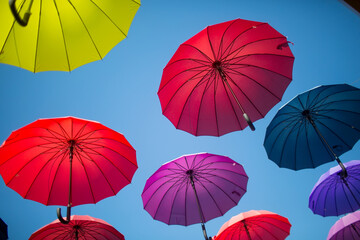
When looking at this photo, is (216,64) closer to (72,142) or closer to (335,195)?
(72,142)

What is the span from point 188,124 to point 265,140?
94.2 inches

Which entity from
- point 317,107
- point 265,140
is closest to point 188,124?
point 265,140

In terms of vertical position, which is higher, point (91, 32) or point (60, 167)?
point (91, 32)

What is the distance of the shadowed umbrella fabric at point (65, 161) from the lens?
13.5ft

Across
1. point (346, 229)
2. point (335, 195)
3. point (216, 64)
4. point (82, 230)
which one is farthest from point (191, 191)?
point (346, 229)

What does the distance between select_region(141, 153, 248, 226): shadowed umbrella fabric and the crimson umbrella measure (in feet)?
4.12

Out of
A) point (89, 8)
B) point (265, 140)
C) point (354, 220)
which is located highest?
point (89, 8)

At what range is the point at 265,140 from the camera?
6066 mm

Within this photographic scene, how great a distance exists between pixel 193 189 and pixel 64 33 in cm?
461

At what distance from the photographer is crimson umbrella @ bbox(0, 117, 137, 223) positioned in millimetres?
4113

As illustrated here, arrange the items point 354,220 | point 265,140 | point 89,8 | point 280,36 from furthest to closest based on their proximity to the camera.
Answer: point 354,220, point 265,140, point 280,36, point 89,8

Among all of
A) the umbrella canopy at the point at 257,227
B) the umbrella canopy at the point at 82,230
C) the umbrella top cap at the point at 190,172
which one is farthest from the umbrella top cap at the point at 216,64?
the umbrella canopy at the point at 82,230

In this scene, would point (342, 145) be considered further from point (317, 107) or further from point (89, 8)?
point (89, 8)

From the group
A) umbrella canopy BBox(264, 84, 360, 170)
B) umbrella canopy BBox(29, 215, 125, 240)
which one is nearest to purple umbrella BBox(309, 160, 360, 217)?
umbrella canopy BBox(264, 84, 360, 170)
